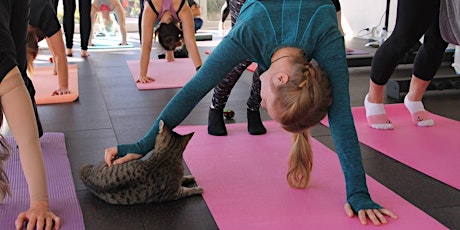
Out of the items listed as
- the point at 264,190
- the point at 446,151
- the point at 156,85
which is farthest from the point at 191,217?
the point at 156,85

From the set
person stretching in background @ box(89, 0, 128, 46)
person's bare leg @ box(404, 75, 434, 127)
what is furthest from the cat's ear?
person stretching in background @ box(89, 0, 128, 46)

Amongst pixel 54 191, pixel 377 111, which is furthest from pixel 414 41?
pixel 54 191

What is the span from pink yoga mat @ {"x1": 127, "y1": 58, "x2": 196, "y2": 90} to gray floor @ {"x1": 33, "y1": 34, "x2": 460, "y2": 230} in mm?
100

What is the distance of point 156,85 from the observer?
4309 millimetres

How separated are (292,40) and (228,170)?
2.55ft

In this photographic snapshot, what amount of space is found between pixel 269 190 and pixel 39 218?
→ 34.2 inches

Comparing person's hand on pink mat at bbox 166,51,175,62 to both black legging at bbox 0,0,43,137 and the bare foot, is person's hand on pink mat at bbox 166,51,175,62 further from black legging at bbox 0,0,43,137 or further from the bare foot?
black legging at bbox 0,0,43,137

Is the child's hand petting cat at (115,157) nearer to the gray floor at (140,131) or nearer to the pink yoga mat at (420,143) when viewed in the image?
the gray floor at (140,131)

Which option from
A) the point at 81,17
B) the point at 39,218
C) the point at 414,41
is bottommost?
the point at 81,17

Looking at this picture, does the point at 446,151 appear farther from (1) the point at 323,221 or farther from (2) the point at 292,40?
(2) the point at 292,40

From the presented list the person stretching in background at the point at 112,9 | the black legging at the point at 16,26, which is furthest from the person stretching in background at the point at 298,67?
the person stretching in background at the point at 112,9

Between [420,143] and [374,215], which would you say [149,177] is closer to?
[374,215]

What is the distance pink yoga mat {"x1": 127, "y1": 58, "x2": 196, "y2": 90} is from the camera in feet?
14.2

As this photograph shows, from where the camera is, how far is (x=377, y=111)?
Result: 310 centimetres
